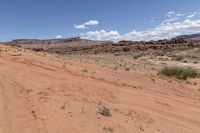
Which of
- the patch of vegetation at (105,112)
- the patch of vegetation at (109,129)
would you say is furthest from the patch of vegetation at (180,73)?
the patch of vegetation at (109,129)

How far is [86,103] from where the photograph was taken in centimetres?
1182

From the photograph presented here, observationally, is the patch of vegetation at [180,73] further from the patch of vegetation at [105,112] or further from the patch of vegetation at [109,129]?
the patch of vegetation at [109,129]

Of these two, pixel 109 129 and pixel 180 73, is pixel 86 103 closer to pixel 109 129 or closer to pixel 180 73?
pixel 109 129

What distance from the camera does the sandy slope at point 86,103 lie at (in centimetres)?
960

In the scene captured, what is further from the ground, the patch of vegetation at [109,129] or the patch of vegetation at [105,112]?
the patch of vegetation at [105,112]

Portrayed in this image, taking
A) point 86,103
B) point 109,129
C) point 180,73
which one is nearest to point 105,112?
point 86,103

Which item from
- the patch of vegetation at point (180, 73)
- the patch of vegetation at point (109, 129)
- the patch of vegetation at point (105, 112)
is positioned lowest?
the patch of vegetation at point (180, 73)

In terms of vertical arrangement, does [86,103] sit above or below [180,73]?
above

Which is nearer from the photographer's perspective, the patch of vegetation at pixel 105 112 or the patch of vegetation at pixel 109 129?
the patch of vegetation at pixel 109 129

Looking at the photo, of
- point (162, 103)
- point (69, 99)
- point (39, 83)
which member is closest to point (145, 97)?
point (162, 103)

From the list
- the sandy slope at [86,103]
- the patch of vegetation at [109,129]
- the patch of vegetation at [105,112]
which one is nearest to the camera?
the patch of vegetation at [109,129]

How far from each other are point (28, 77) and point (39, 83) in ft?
4.05

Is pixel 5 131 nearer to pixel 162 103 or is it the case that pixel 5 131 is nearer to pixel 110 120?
pixel 110 120

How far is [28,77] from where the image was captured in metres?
15.3
